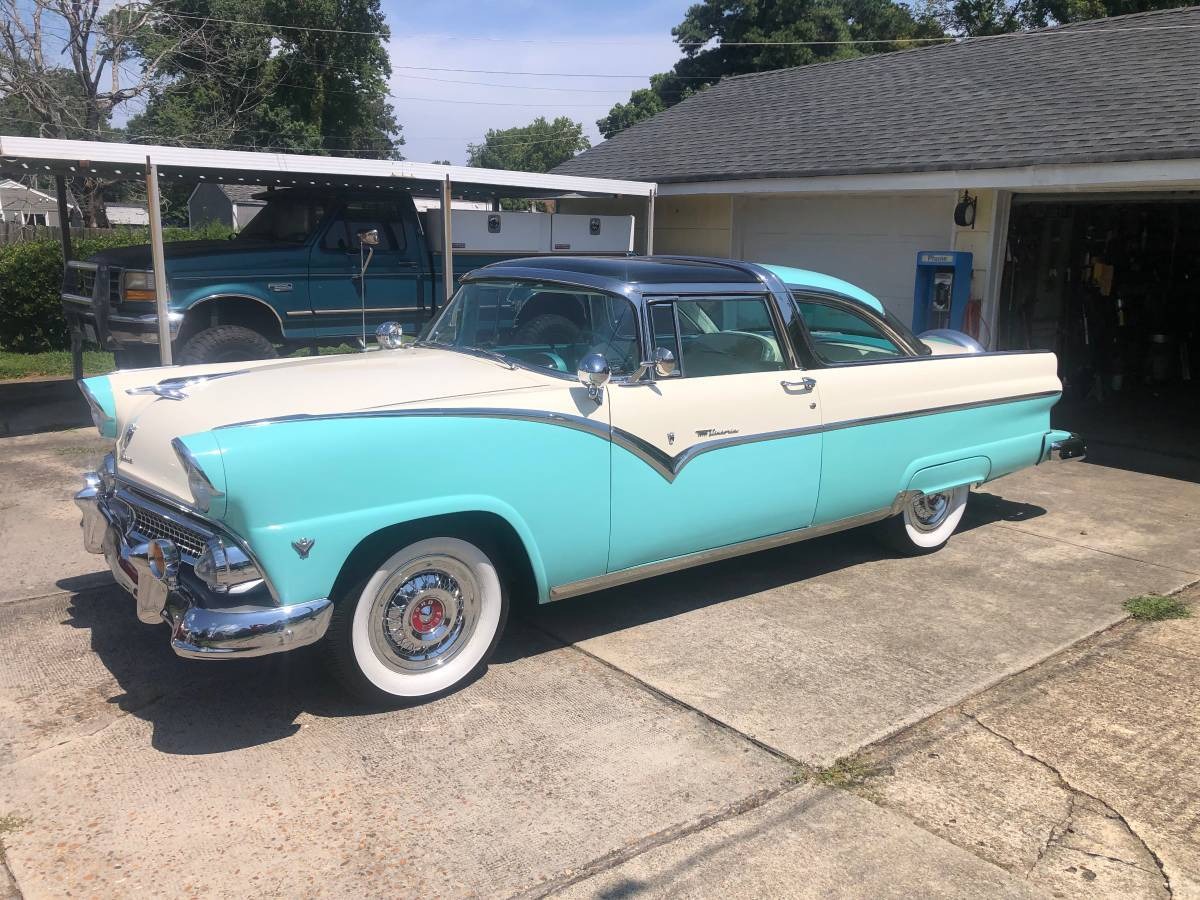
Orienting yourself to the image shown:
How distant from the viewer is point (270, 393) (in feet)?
12.6

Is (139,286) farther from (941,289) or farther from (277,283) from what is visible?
(941,289)

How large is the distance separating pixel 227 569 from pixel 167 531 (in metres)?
0.50

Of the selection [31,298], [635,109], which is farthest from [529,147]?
[31,298]

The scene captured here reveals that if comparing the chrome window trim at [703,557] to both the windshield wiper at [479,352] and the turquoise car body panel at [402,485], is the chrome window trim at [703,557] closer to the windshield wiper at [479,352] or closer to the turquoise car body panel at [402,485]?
the turquoise car body panel at [402,485]

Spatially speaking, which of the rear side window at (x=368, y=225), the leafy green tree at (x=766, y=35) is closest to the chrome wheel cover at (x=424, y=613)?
the rear side window at (x=368, y=225)

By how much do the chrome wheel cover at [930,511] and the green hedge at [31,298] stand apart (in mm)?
11974

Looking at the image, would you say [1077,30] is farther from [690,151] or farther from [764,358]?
[764,358]

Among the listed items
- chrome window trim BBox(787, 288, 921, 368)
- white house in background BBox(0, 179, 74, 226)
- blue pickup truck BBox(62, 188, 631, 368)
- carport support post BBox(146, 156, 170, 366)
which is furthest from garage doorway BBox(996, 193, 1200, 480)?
white house in background BBox(0, 179, 74, 226)

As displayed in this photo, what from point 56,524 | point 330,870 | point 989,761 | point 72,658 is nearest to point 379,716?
point 330,870

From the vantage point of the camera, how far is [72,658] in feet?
13.8

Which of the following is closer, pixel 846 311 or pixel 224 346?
pixel 846 311

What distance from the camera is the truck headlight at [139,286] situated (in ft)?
28.0

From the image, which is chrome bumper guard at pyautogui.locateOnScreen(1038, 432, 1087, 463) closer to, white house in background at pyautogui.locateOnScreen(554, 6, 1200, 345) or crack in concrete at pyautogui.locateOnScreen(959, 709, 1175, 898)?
white house in background at pyautogui.locateOnScreen(554, 6, 1200, 345)

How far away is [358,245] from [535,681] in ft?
21.5
